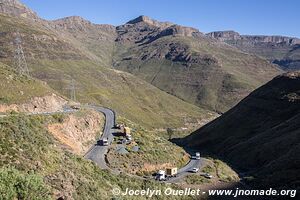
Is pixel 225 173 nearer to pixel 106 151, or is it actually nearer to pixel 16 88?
pixel 106 151

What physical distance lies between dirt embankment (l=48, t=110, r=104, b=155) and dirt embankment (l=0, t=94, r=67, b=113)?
6261 mm

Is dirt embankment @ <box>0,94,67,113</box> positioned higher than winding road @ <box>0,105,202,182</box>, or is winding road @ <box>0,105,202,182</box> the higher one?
dirt embankment @ <box>0,94,67,113</box>

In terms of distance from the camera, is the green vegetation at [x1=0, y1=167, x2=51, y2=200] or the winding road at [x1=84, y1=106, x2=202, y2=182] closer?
the green vegetation at [x1=0, y1=167, x2=51, y2=200]

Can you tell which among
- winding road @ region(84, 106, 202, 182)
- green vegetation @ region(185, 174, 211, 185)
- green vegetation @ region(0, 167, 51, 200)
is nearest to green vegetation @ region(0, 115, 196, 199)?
green vegetation @ region(0, 167, 51, 200)

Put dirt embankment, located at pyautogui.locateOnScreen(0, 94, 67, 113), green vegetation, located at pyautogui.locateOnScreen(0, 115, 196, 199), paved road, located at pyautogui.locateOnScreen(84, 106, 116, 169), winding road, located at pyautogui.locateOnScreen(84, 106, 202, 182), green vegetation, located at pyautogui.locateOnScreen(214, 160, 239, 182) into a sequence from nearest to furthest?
1. green vegetation, located at pyautogui.locateOnScreen(0, 115, 196, 199)
2. paved road, located at pyautogui.locateOnScreen(84, 106, 116, 169)
3. winding road, located at pyautogui.locateOnScreen(84, 106, 202, 182)
4. dirt embankment, located at pyautogui.locateOnScreen(0, 94, 67, 113)
5. green vegetation, located at pyautogui.locateOnScreen(214, 160, 239, 182)

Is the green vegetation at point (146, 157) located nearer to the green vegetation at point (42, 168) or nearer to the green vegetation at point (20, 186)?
the green vegetation at point (42, 168)

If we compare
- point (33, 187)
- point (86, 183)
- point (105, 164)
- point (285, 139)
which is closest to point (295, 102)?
point (285, 139)

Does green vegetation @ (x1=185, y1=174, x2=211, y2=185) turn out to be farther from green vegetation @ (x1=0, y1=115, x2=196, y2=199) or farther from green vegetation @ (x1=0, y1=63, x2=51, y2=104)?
green vegetation @ (x1=0, y1=63, x2=51, y2=104)

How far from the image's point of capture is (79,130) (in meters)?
65.1

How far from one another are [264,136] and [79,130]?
45.7 metres

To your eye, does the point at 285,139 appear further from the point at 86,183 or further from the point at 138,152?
the point at 86,183

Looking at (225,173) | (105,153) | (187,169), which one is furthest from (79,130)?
(225,173)

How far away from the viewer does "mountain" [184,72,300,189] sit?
67125 mm

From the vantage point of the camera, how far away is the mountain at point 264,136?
67.1 metres
